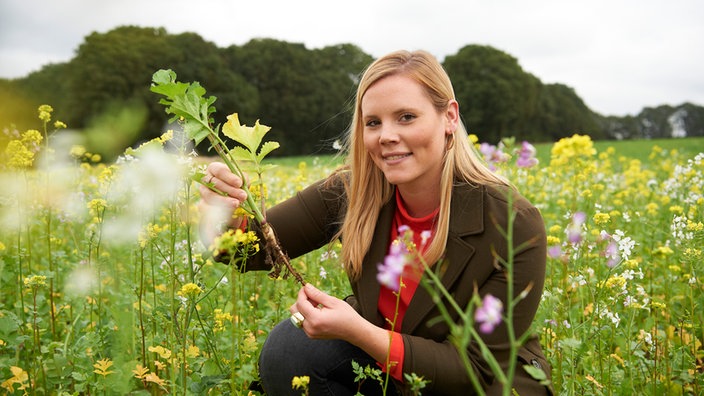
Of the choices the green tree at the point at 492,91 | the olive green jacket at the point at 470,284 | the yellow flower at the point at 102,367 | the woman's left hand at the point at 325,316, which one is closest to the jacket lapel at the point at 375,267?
the olive green jacket at the point at 470,284

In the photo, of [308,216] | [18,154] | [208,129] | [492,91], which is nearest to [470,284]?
[308,216]

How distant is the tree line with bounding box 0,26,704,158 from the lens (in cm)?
3006

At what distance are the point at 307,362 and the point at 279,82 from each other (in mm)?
42457

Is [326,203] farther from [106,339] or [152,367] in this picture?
[106,339]

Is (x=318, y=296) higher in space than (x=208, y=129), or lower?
lower

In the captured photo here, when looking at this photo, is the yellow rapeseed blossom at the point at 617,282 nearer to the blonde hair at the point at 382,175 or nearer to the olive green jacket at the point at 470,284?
the olive green jacket at the point at 470,284

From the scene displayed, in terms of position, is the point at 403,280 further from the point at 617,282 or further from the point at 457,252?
the point at 617,282

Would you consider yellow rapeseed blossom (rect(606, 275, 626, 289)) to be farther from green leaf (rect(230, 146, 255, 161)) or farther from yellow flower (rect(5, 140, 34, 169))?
yellow flower (rect(5, 140, 34, 169))

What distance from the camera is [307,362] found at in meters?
2.13

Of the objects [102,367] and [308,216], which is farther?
[308,216]

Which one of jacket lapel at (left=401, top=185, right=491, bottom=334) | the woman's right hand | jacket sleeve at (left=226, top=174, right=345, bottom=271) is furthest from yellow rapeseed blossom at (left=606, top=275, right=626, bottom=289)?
the woman's right hand

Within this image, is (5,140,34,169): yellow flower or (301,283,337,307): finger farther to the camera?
(5,140,34,169): yellow flower

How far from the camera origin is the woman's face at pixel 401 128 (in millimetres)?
1985

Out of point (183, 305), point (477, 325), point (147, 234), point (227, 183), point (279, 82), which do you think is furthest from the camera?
point (279, 82)
